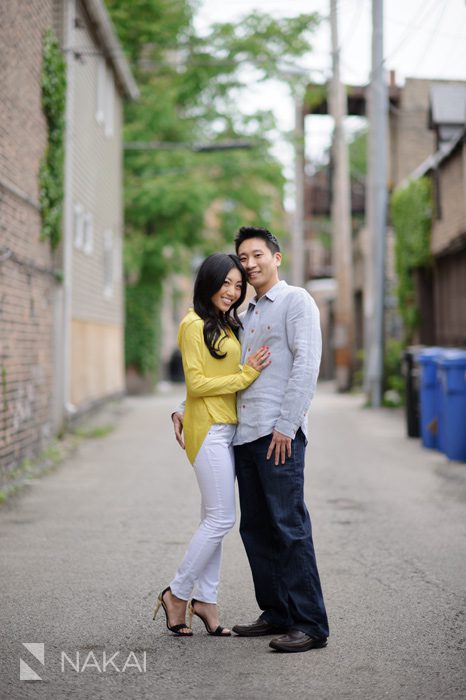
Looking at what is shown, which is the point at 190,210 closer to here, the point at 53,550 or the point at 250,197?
the point at 250,197

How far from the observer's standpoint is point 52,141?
1240 centimetres

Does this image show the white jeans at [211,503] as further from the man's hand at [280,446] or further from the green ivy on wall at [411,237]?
the green ivy on wall at [411,237]

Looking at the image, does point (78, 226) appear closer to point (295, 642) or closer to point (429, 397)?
point (429, 397)

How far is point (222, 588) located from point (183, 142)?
23.3 meters

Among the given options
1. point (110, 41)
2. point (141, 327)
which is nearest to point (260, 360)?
point (110, 41)

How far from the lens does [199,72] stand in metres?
27.2

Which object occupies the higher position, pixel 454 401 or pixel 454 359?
pixel 454 359

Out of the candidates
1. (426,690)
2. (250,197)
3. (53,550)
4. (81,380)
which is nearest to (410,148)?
(250,197)

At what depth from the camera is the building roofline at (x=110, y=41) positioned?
16.5 meters

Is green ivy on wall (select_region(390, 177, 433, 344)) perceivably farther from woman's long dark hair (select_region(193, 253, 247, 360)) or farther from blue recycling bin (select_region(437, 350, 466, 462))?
woman's long dark hair (select_region(193, 253, 247, 360))

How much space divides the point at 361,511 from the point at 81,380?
28.9 ft

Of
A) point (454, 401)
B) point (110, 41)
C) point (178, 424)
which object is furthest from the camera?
point (110, 41)

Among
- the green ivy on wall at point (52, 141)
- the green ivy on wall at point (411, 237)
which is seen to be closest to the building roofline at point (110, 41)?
the green ivy on wall at point (52, 141)
